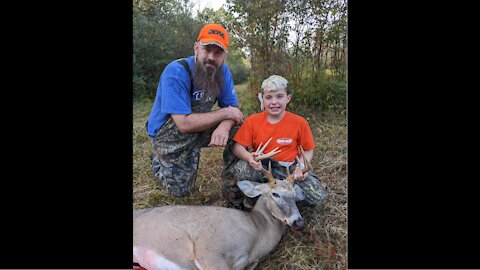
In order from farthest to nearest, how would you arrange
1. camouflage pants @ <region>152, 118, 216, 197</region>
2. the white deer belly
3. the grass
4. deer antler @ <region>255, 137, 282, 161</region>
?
camouflage pants @ <region>152, 118, 216, 197</region> < deer antler @ <region>255, 137, 282, 161</region> < the grass < the white deer belly

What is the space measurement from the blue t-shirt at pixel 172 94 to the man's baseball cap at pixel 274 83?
24 cm

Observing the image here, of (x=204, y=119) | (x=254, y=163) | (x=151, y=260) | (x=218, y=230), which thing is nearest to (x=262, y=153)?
(x=254, y=163)

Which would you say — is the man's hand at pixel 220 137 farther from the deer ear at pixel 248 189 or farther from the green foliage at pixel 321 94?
the green foliage at pixel 321 94

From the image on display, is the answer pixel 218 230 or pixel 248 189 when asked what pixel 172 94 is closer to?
pixel 248 189

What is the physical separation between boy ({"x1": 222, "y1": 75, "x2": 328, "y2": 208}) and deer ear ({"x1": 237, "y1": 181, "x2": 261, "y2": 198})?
5 cm

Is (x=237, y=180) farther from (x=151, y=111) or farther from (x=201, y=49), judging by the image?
(x=201, y=49)

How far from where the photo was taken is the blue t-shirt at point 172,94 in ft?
8.33

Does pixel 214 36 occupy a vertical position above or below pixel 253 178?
above

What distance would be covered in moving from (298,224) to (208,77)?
3.54 feet

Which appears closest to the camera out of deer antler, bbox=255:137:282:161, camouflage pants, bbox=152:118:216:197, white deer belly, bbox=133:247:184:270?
white deer belly, bbox=133:247:184:270

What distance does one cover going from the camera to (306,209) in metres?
2.60

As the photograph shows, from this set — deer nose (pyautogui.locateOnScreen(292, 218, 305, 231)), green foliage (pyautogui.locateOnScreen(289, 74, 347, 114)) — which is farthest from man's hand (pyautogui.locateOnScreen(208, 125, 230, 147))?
deer nose (pyautogui.locateOnScreen(292, 218, 305, 231))

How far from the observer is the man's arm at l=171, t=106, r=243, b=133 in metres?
2.58

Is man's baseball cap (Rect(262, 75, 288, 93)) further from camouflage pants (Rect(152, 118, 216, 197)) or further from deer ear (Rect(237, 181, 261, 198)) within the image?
deer ear (Rect(237, 181, 261, 198))
